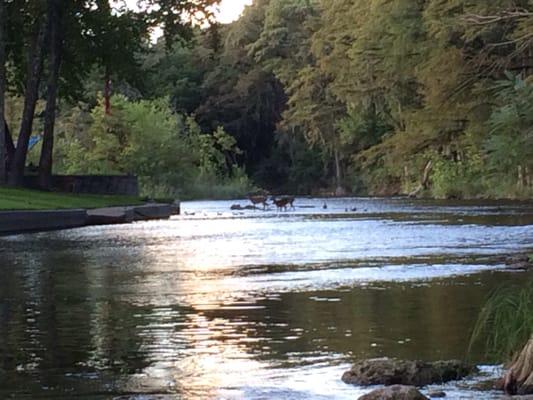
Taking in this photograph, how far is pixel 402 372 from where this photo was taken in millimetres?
8406

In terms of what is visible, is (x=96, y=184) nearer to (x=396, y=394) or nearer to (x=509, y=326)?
(x=509, y=326)

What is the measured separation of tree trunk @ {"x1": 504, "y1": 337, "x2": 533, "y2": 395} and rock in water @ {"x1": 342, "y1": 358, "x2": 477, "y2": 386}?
53 centimetres

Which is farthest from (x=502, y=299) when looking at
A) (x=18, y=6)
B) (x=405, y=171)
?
(x=405, y=171)

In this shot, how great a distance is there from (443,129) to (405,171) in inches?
838

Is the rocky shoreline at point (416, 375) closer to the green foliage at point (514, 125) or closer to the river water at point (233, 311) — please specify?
the river water at point (233, 311)

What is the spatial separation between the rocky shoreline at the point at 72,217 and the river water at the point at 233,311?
17.0 feet

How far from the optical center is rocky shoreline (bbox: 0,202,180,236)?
30516 mm

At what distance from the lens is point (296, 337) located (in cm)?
1088

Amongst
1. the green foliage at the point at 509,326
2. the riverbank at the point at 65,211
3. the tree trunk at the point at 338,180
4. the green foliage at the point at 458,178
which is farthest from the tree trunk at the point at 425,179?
the green foliage at the point at 509,326

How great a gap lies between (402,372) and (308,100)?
69898 millimetres

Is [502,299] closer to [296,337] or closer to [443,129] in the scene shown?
[296,337]

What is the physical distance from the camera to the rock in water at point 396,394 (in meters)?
7.32

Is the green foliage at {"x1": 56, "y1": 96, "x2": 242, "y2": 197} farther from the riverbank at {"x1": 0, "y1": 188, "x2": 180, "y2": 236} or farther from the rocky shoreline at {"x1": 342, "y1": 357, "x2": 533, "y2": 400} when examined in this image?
the rocky shoreline at {"x1": 342, "y1": 357, "x2": 533, "y2": 400}

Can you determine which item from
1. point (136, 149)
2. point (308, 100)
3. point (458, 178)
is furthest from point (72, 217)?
point (308, 100)
